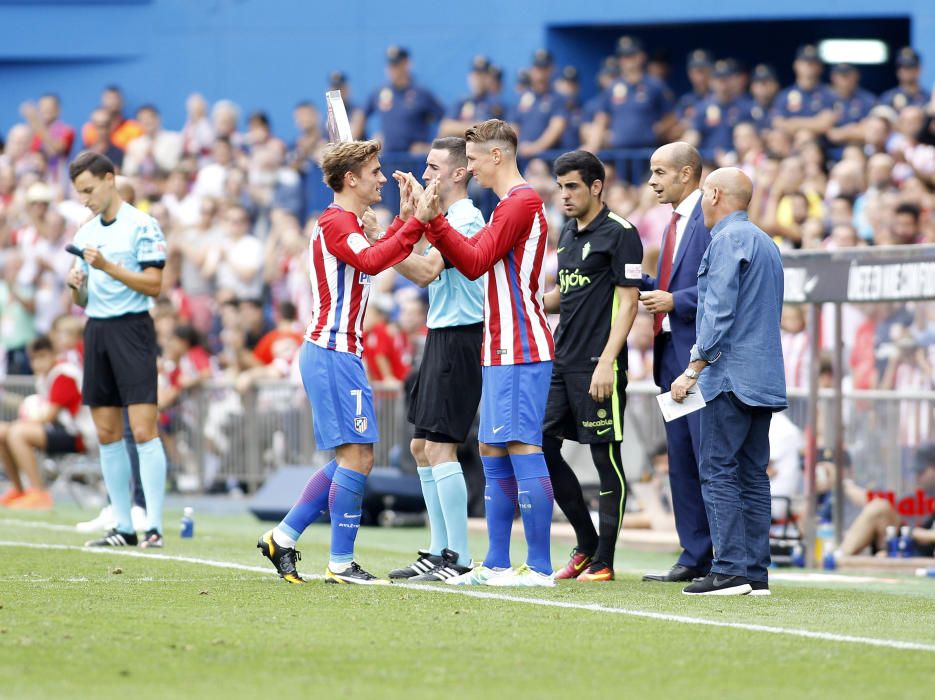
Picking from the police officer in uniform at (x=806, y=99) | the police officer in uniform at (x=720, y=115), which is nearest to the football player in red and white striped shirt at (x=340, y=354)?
the police officer in uniform at (x=806, y=99)

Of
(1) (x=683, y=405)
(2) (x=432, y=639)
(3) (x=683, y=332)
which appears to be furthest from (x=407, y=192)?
(2) (x=432, y=639)

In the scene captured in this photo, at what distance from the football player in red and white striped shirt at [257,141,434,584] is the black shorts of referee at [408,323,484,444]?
2.00ft

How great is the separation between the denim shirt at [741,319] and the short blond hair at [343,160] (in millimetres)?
1777

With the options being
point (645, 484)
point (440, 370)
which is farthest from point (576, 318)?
point (645, 484)

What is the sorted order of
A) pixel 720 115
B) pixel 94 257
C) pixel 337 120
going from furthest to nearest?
pixel 720 115 < pixel 94 257 < pixel 337 120

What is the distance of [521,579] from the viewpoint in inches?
338

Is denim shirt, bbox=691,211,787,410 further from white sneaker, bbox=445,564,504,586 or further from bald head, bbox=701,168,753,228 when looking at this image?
white sneaker, bbox=445,564,504,586

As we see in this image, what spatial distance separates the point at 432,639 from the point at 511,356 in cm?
206

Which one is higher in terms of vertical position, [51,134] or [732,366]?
[51,134]

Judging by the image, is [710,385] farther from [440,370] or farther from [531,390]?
[440,370]

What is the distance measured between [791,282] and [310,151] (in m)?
11.6

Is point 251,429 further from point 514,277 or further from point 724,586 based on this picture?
point 724,586

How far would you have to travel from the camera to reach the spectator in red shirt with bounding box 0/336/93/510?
16422 millimetres

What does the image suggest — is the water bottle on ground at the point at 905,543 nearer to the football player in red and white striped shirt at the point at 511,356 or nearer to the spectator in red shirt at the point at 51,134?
the football player in red and white striped shirt at the point at 511,356
